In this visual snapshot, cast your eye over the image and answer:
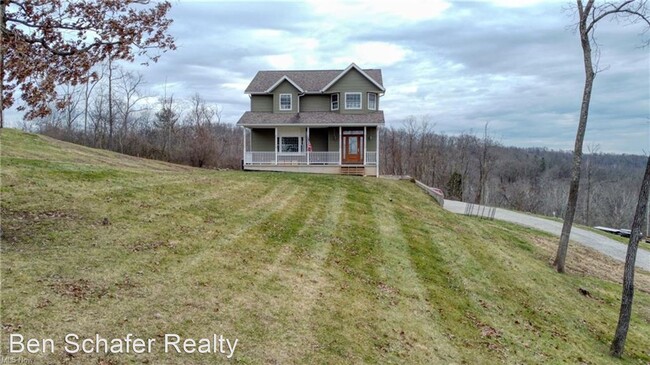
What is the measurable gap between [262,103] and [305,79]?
3696mm

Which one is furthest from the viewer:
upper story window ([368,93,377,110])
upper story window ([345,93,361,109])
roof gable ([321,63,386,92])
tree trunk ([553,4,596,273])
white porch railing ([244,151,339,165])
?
upper story window ([368,93,377,110])

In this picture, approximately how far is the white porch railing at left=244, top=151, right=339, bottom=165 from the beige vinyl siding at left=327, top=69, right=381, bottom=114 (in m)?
3.52

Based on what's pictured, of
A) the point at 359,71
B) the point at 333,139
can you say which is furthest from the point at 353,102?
the point at 333,139

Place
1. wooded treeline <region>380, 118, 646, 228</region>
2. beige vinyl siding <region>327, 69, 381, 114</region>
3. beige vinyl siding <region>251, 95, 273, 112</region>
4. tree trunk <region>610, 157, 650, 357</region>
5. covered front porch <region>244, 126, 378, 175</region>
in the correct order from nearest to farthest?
tree trunk <region>610, 157, 650, 357</region> < covered front porch <region>244, 126, 378, 175</region> < beige vinyl siding <region>327, 69, 381, 114</region> < beige vinyl siding <region>251, 95, 273, 112</region> < wooded treeline <region>380, 118, 646, 228</region>

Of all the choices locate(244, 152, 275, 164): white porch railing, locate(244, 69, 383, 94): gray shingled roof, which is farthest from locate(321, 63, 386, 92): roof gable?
locate(244, 152, 275, 164): white porch railing

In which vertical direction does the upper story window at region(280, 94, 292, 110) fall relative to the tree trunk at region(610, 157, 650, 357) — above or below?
above

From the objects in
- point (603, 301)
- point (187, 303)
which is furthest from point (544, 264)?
point (187, 303)

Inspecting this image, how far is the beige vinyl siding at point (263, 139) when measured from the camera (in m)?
29.2

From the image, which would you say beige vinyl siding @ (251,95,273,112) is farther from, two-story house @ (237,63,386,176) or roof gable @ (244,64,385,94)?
roof gable @ (244,64,385,94)

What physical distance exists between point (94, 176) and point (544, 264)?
14.8 m

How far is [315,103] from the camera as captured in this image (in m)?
29.6

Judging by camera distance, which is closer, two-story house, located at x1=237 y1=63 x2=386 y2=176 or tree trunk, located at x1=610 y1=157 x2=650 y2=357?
tree trunk, located at x1=610 y1=157 x2=650 y2=357

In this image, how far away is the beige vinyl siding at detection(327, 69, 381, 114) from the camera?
28312mm

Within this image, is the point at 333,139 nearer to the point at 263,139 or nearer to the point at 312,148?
the point at 312,148
